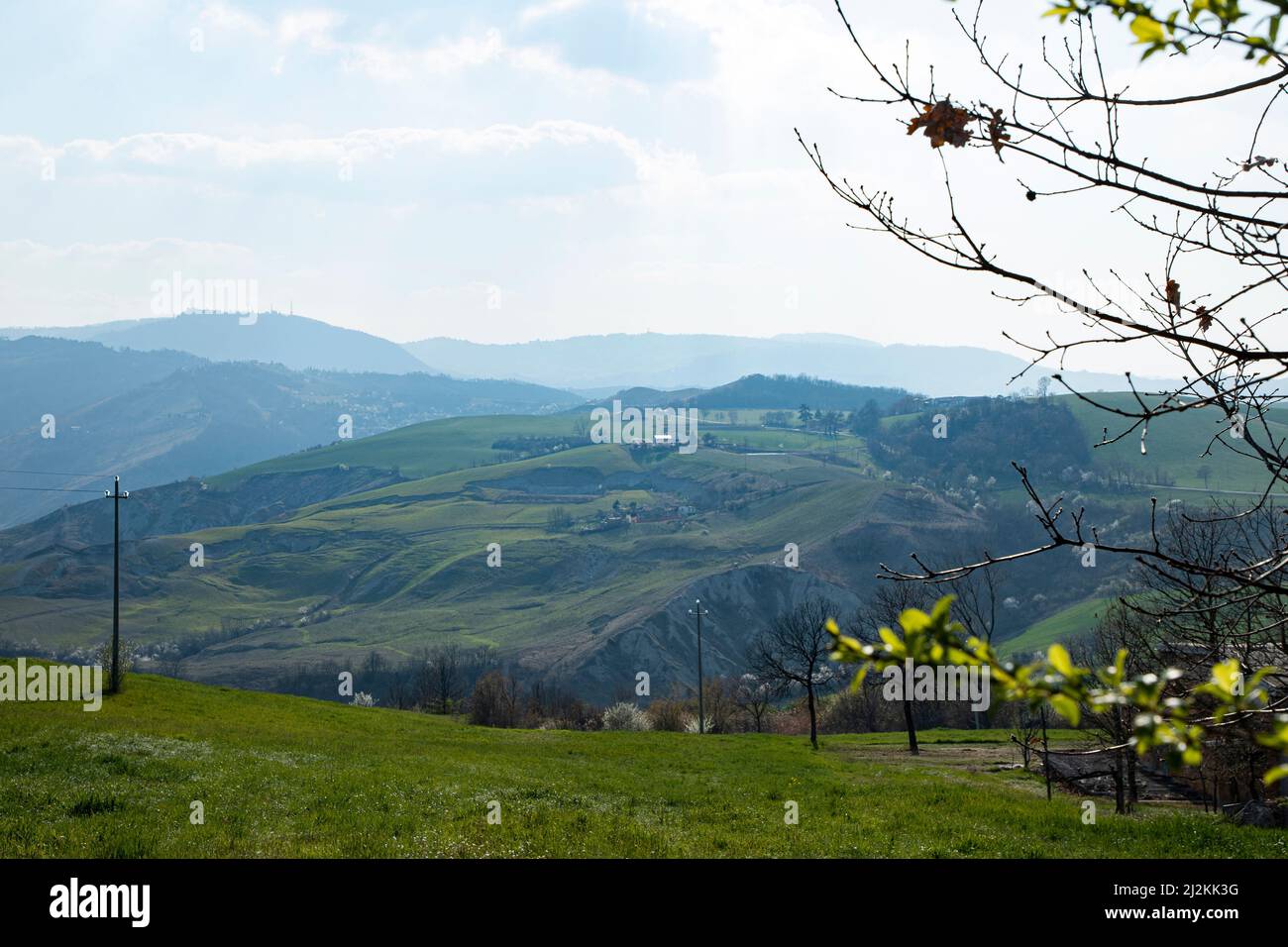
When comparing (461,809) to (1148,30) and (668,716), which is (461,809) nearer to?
(1148,30)

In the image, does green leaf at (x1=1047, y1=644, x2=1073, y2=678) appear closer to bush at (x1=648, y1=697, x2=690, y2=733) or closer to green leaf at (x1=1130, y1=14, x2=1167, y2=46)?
green leaf at (x1=1130, y1=14, x2=1167, y2=46)

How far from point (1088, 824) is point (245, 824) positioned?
12107 millimetres

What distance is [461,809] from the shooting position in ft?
45.8

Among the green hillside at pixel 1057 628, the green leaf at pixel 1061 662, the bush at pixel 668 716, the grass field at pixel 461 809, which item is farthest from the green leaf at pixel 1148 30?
the green hillside at pixel 1057 628

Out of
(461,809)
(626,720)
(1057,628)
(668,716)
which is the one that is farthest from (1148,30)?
(1057,628)

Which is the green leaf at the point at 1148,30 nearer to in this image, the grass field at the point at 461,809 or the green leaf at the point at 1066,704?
the green leaf at the point at 1066,704

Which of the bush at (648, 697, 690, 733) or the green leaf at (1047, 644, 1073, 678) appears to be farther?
the bush at (648, 697, 690, 733)

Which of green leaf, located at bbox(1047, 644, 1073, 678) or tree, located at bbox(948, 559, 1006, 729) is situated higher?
green leaf, located at bbox(1047, 644, 1073, 678)

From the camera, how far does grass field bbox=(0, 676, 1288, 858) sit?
11344 mm

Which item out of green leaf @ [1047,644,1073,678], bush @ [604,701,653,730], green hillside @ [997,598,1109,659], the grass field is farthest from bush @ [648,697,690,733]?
green hillside @ [997,598,1109,659]

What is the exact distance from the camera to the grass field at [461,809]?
11.3m

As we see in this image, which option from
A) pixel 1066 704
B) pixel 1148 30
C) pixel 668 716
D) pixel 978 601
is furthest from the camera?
pixel 978 601
